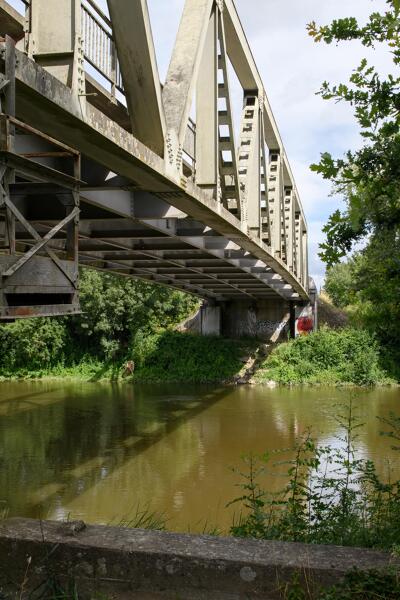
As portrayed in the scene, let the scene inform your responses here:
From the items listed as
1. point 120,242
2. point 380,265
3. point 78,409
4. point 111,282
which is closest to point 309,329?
point 111,282

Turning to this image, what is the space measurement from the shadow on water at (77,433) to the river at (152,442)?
27 millimetres

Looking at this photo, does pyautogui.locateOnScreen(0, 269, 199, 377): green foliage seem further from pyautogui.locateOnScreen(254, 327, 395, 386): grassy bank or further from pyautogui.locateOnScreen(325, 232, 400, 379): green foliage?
pyautogui.locateOnScreen(325, 232, 400, 379): green foliage

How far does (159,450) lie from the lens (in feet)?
46.7

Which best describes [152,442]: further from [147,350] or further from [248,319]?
[248,319]

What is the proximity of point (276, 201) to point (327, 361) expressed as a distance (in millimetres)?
13805

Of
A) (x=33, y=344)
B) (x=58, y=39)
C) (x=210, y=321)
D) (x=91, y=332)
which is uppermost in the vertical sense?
(x=58, y=39)

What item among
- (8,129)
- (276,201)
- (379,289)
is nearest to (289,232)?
(276,201)

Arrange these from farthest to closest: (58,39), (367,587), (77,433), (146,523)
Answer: (77,433), (146,523), (58,39), (367,587)

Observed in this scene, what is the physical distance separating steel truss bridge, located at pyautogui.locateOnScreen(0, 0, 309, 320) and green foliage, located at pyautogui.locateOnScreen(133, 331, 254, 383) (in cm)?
1476

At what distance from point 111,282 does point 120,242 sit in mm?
16710

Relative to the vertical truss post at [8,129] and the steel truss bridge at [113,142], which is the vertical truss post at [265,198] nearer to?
the steel truss bridge at [113,142]

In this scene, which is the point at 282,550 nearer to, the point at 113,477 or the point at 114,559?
the point at 114,559

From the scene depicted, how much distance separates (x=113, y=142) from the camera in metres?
5.47

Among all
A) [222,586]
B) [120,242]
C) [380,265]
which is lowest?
[222,586]
